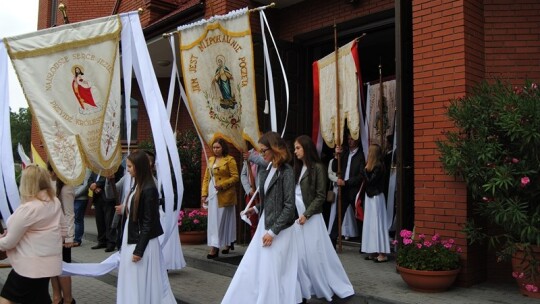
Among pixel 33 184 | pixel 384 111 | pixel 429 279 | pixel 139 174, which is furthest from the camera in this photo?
pixel 384 111

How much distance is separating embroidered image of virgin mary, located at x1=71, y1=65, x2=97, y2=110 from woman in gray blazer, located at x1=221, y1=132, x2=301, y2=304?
1848 mm

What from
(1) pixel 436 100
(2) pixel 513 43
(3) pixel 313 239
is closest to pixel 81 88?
(3) pixel 313 239

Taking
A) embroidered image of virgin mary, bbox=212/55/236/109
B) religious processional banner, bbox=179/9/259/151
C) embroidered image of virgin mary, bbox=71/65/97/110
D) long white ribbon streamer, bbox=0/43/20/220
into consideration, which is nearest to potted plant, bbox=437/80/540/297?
religious processional banner, bbox=179/9/259/151

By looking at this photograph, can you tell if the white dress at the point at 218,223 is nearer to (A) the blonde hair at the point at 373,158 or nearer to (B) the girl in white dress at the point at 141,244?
(A) the blonde hair at the point at 373,158

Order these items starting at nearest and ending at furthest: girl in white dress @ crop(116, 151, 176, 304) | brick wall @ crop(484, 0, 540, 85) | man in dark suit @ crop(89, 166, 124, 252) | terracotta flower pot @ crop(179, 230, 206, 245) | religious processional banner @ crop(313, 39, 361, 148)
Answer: girl in white dress @ crop(116, 151, 176, 304) < brick wall @ crop(484, 0, 540, 85) < religious processional banner @ crop(313, 39, 361, 148) < terracotta flower pot @ crop(179, 230, 206, 245) < man in dark suit @ crop(89, 166, 124, 252)

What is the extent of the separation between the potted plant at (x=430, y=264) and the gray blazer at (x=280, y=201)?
1.59 m

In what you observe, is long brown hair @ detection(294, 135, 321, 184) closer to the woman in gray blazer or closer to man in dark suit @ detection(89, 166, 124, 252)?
the woman in gray blazer

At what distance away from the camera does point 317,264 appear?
5.18 m

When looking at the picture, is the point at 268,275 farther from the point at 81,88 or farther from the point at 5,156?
the point at 5,156

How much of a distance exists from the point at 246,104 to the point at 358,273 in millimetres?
2642

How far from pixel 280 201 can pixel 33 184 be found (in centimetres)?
219

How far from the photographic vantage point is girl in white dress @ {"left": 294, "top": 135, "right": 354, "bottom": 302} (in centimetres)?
518

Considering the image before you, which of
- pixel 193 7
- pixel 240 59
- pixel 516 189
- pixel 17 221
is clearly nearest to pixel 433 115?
pixel 516 189

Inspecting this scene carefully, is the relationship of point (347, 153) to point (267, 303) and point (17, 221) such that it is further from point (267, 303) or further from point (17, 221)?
point (17, 221)
